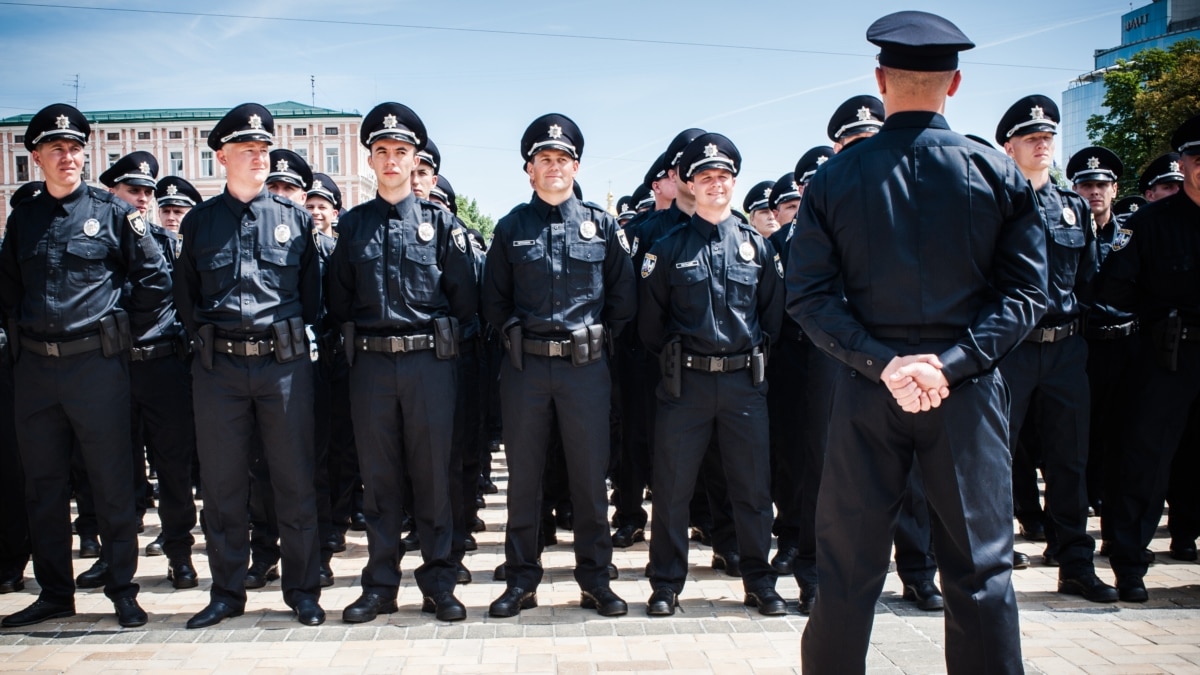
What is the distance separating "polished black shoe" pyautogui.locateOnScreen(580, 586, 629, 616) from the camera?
15.7 feet

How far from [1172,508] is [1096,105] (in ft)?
363

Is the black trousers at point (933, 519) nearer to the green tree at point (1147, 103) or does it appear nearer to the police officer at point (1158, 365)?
the police officer at point (1158, 365)

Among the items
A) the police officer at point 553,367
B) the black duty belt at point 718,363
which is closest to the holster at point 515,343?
the police officer at point 553,367

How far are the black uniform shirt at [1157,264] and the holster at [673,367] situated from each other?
2.65 metres

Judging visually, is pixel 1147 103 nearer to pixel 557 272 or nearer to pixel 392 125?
pixel 557 272

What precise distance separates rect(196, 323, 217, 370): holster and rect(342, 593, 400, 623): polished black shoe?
1.44 meters

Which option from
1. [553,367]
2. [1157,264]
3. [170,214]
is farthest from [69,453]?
[1157,264]

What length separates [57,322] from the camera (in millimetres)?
4750

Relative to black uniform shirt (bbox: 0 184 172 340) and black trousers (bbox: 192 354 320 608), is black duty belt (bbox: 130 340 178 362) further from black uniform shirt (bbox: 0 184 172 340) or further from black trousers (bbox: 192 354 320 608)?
black trousers (bbox: 192 354 320 608)

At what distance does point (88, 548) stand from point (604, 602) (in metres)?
3.87

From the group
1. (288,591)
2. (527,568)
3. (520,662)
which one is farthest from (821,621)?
(288,591)

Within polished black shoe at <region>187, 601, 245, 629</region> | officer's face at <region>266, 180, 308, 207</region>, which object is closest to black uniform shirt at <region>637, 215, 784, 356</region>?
polished black shoe at <region>187, 601, 245, 629</region>

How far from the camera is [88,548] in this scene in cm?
634

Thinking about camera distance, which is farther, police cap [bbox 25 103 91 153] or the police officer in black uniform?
police cap [bbox 25 103 91 153]
